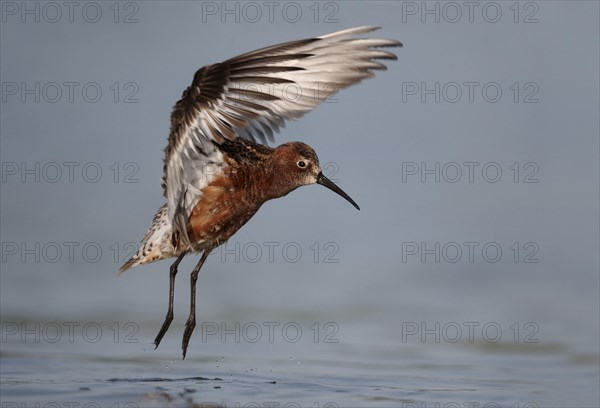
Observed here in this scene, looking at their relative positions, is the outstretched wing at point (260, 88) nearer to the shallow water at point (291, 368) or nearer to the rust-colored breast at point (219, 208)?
the rust-colored breast at point (219, 208)

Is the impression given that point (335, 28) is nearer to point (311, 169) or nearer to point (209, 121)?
point (311, 169)

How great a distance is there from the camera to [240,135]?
923 centimetres

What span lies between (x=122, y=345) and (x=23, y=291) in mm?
1660

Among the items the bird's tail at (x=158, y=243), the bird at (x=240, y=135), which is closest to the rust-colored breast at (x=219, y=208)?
the bird at (x=240, y=135)

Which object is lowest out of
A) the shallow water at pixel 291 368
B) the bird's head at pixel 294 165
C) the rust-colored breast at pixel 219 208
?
the shallow water at pixel 291 368

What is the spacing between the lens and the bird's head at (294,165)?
9.01 metres

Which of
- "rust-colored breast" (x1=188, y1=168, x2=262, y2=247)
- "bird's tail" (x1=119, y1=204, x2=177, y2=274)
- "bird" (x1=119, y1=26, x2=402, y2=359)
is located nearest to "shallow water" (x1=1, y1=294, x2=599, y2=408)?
"bird" (x1=119, y1=26, x2=402, y2=359)

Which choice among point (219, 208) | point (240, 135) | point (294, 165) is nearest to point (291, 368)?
point (219, 208)

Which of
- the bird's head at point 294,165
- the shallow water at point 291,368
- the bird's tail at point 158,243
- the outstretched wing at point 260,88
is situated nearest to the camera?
the outstretched wing at point 260,88

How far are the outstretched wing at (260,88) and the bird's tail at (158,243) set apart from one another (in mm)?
655

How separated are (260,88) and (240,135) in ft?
4.21

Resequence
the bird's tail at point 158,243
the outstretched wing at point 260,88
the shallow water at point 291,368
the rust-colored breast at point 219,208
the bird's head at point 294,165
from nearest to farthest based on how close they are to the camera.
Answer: the outstretched wing at point 260,88 < the shallow water at point 291,368 < the rust-colored breast at point 219,208 < the bird's head at point 294,165 < the bird's tail at point 158,243

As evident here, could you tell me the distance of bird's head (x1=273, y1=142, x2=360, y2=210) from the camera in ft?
29.6

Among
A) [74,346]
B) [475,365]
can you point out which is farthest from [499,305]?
[74,346]
